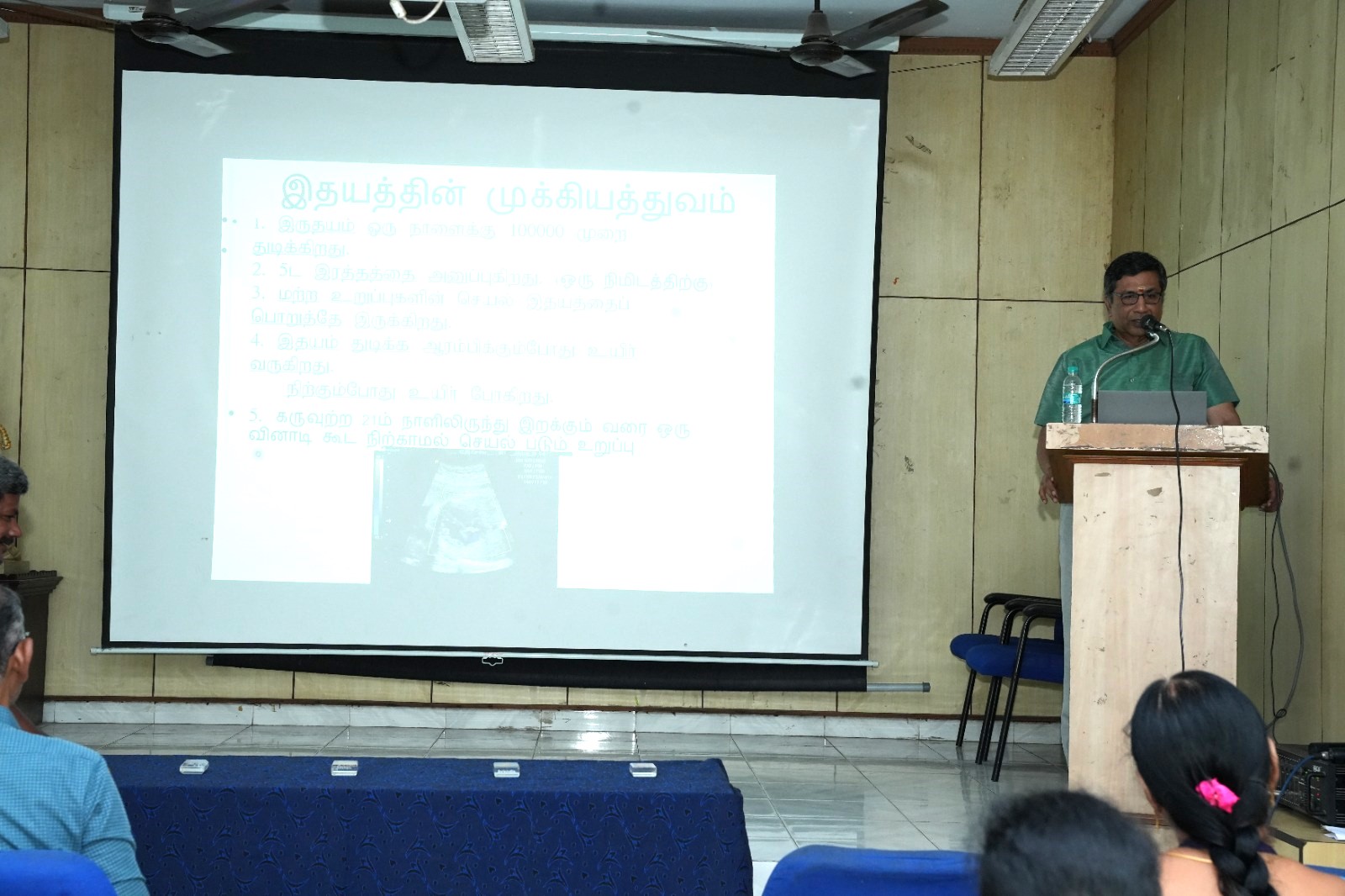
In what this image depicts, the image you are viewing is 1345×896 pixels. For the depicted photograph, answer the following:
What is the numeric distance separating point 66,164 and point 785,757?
3.96 meters

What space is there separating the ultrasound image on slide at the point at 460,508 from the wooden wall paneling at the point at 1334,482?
2755 mm

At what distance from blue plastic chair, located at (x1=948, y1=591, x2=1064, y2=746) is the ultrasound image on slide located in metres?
1.68

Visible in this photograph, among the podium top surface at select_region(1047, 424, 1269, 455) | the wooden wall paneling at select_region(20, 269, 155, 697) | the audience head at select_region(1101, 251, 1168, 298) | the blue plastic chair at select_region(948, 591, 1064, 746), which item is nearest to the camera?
the podium top surface at select_region(1047, 424, 1269, 455)

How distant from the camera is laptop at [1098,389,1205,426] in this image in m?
2.87

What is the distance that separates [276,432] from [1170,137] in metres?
3.78

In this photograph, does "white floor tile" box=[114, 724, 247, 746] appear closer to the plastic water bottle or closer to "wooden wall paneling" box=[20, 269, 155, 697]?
"wooden wall paneling" box=[20, 269, 155, 697]

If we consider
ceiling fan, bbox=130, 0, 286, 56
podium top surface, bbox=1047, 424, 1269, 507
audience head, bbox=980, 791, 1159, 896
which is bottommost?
audience head, bbox=980, 791, 1159, 896

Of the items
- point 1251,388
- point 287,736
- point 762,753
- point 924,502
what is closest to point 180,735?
point 287,736

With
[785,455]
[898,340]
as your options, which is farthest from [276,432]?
[898,340]

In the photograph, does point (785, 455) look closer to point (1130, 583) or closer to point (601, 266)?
point (601, 266)

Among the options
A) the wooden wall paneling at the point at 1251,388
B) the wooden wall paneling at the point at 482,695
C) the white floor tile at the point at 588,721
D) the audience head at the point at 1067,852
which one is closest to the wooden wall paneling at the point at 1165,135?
the wooden wall paneling at the point at 1251,388

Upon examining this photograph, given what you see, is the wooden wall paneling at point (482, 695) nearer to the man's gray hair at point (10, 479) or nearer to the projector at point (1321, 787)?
the man's gray hair at point (10, 479)

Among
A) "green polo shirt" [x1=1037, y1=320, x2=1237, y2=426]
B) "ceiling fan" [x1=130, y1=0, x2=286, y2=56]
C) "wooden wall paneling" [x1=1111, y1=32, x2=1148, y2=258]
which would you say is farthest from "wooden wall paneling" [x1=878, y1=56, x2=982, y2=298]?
"ceiling fan" [x1=130, y1=0, x2=286, y2=56]

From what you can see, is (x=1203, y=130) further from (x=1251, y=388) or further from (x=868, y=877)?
(x=868, y=877)
